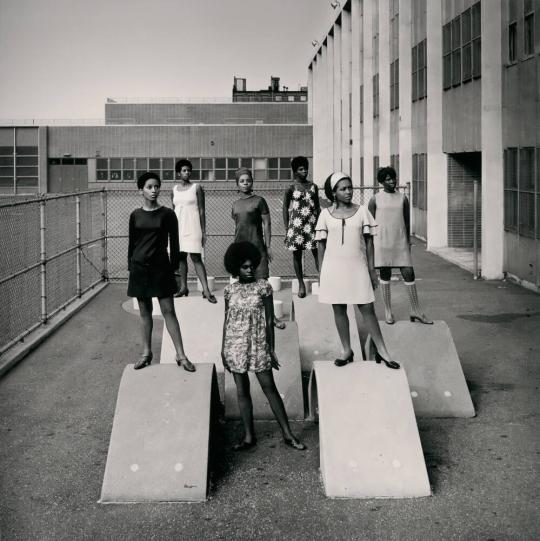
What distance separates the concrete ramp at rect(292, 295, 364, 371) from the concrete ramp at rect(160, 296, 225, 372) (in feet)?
3.19

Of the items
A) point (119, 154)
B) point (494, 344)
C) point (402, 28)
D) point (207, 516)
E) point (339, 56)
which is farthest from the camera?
point (119, 154)

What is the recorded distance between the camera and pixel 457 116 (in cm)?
2495

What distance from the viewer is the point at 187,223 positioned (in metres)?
13.4

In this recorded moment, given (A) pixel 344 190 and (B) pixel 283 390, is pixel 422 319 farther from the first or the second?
(A) pixel 344 190

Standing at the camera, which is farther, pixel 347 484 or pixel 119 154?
pixel 119 154

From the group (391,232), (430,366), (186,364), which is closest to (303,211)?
(391,232)

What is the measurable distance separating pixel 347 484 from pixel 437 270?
14529 millimetres

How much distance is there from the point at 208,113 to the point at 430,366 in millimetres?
66516

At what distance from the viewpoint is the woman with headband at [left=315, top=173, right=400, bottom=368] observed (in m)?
8.62

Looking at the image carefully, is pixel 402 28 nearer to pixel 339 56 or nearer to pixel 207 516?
pixel 339 56

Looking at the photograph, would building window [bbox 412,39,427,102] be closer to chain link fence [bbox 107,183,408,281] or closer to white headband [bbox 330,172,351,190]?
chain link fence [bbox 107,183,408,281]

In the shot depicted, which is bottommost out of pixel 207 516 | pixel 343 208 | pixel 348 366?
pixel 207 516

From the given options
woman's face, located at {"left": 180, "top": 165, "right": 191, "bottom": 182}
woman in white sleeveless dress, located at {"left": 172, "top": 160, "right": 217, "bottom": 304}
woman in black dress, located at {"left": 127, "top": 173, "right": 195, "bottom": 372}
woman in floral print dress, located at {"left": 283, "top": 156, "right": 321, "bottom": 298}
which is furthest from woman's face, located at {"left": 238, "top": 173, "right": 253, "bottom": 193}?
woman in black dress, located at {"left": 127, "top": 173, "right": 195, "bottom": 372}

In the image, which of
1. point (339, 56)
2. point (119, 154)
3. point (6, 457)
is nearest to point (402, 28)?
point (339, 56)
